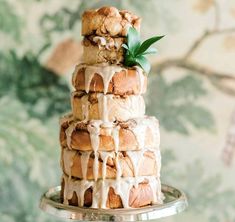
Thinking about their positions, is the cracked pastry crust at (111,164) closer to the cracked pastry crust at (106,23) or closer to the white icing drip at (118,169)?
the white icing drip at (118,169)

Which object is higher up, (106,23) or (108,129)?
(106,23)

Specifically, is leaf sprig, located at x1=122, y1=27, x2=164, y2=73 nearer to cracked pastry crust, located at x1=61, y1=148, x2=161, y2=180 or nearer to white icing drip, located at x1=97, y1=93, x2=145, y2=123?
white icing drip, located at x1=97, y1=93, x2=145, y2=123

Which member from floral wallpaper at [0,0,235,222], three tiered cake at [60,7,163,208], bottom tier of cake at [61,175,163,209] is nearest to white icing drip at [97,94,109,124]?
three tiered cake at [60,7,163,208]

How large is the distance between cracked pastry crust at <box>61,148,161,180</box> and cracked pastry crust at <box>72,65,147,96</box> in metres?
Answer: 0.12

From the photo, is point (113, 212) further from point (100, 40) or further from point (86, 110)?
point (100, 40)

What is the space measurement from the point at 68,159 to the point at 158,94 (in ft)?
2.64

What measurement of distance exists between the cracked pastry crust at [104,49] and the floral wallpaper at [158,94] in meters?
0.75

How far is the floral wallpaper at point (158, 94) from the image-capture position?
1.88m

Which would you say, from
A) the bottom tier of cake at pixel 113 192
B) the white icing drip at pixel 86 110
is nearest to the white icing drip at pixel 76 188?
the bottom tier of cake at pixel 113 192

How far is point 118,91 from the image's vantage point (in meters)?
1.13

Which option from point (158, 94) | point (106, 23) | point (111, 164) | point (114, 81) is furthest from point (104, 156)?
point (158, 94)

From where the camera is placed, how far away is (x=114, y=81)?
1128 millimetres

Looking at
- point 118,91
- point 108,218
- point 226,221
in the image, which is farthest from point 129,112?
point 226,221

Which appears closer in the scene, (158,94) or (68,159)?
(68,159)
